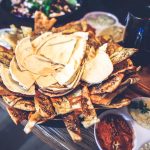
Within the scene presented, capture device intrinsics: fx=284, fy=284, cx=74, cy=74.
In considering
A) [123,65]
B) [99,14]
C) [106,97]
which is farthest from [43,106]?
[99,14]

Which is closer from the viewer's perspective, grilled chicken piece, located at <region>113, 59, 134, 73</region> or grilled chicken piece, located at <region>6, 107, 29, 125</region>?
grilled chicken piece, located at <region>6, 107, 29, 125</region>

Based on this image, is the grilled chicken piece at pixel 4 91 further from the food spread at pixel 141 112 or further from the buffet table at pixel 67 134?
the food spread at pixel 141 112

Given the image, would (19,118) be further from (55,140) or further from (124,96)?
(124,96)

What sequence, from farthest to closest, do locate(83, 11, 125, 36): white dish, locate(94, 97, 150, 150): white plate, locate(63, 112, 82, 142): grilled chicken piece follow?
locate(83, 11, 125, 36): white dish → locate(94, 97, 150, 150): white plate → locate(63, 112, 82, 142): grilled chicken piece

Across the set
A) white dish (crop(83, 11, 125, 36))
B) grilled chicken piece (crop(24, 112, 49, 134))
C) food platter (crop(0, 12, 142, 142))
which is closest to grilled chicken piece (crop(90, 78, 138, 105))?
food platter (crop(0, 12, 142, 142))

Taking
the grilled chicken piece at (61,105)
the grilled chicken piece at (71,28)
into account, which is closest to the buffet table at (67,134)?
the grilled chicken piece at (61,105)

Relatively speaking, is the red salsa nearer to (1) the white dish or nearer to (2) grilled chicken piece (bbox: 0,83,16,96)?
(2) grilled chicken piece (bbox: 0,83,16,96)
